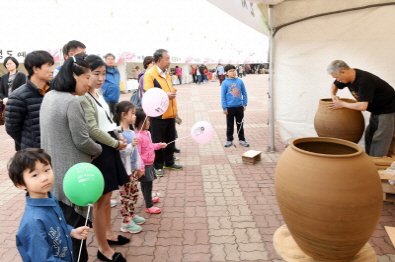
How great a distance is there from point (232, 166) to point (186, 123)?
4456 mm

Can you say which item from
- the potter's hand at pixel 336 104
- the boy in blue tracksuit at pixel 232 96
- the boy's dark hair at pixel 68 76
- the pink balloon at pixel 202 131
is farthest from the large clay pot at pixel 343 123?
the boy's dark hair at pixel 68 76

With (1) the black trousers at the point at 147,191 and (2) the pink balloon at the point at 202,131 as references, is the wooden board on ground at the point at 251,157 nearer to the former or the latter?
(2) the pink balloon at the point at 202,131

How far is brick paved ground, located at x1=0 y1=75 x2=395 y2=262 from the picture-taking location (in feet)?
9.77

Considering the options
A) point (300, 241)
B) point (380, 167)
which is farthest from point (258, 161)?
point (300, 241)

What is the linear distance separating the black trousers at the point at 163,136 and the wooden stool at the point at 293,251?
2.78m

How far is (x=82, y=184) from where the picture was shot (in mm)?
1889

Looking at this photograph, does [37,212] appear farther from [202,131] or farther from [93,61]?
[202,131]

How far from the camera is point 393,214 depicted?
3.60 meters

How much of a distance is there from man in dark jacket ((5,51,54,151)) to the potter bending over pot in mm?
3591

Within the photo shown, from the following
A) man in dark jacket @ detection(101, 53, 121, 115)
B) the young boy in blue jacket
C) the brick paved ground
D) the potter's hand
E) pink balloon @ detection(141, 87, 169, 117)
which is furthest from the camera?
man in dark jacket @ detection(101, 53, 121, 115)

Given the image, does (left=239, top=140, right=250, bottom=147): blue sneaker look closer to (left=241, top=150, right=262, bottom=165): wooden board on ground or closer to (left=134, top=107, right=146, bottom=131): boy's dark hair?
(left=241, top=150, right=262, bottom=165): wooden board on ground

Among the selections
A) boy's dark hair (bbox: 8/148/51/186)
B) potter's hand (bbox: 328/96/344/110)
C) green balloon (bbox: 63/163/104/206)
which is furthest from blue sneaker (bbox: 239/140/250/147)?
boy's dark hair (bbox: 8/148/51/186)

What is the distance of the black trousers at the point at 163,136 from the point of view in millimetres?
4875

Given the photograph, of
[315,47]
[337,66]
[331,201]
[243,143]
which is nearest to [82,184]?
[331,201]
